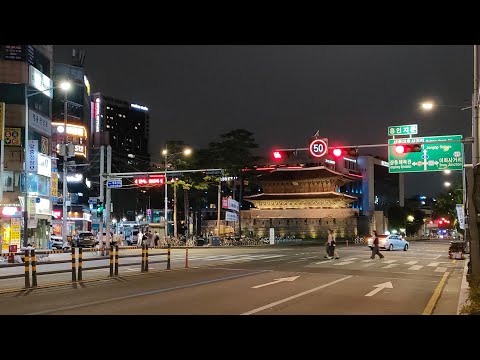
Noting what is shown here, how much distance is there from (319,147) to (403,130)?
173 inches

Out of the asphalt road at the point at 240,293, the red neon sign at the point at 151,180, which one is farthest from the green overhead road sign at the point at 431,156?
the red neon sign at the point at 151,180

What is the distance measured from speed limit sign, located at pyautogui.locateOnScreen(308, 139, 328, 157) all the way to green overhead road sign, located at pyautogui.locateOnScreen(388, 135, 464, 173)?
3.86 meters

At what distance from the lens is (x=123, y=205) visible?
9056 cm

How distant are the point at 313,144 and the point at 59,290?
13356mm

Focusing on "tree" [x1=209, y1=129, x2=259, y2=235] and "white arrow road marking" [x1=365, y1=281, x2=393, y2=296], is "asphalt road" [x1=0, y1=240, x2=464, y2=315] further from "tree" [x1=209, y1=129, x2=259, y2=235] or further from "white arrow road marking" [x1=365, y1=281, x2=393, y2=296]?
"tree" [x1=209, y1=129, x2=259, y2=235]

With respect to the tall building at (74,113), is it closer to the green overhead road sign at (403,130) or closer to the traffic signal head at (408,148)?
the green overhead road sign at (403,130)

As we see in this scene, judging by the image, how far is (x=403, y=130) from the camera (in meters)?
26.1

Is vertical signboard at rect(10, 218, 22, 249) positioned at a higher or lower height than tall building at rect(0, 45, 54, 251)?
lower

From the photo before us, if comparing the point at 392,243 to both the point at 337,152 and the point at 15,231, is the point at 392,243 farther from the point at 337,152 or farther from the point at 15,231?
the point at 15,231

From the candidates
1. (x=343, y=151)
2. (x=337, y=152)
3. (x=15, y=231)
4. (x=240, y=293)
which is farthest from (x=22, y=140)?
(x=240, y=293)

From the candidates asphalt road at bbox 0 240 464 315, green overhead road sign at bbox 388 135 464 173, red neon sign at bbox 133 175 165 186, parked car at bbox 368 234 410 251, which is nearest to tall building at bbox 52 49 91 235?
red neon sign at bbox 133 175 165 186

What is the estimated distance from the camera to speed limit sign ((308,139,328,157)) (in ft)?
81.5

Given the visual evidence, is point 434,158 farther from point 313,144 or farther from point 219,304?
point 219,304
